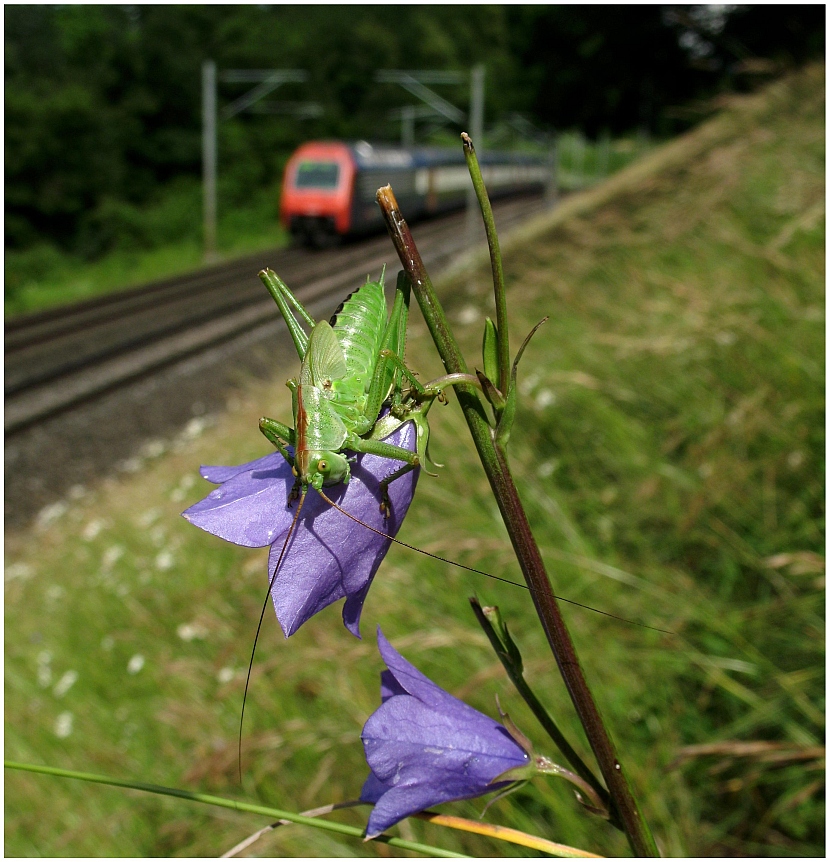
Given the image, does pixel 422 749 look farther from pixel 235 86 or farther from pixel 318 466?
pixel 235 86

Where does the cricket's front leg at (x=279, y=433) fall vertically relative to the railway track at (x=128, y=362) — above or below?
above

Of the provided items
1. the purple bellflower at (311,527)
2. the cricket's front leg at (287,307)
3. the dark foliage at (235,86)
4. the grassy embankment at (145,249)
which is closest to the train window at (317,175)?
the grassy embankment at (145,249)

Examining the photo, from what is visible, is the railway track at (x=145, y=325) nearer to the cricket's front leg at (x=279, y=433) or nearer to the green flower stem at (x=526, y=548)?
the cricket's front leg at (x=279, y=433)

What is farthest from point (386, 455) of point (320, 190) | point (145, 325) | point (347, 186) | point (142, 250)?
point (142, 250)

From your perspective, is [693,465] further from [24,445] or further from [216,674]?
[24,445]

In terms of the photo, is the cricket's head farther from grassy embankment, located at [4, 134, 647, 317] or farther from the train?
grassy embankment, located at [4, 134, 647, 317]

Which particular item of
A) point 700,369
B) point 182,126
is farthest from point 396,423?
point 182,126

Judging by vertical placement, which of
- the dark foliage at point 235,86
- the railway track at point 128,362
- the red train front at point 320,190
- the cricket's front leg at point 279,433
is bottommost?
the railway track at point 128,362
